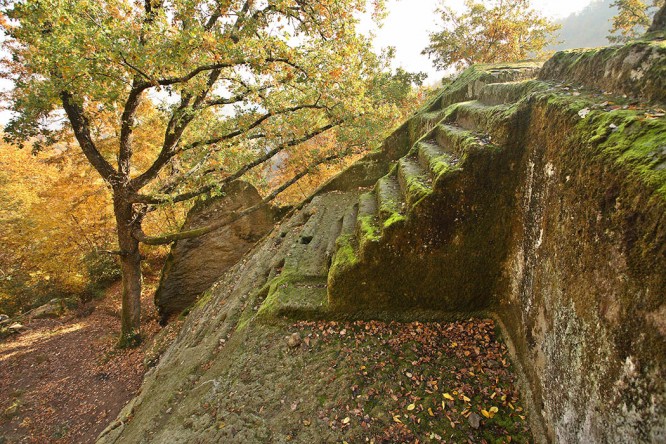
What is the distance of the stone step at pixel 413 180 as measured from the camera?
4582mm

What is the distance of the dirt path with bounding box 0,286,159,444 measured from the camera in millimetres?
7680

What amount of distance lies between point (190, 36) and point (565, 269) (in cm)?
655

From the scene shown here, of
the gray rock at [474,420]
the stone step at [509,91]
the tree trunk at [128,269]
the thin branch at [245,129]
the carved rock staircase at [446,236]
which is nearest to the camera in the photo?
the gray rock at [474,420]

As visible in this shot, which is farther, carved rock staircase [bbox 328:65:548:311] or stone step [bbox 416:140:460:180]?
stone step [bbox 416:140:460:180]

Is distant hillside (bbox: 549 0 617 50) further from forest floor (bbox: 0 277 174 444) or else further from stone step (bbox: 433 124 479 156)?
forest floor (bbox: 0 277 174 444)

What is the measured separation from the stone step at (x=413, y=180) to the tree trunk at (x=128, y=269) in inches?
309

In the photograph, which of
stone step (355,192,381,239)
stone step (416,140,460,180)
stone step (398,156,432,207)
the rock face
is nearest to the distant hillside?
the rock face

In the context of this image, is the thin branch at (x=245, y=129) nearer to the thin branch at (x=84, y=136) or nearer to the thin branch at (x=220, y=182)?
the thin branch at (x=220, y=182)

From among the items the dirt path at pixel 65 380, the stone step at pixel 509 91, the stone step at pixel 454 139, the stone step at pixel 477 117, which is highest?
the stone step at pixel 509 91

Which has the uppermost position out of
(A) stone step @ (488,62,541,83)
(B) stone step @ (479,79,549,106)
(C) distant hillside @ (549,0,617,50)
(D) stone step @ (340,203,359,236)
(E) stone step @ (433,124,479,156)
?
(C) distant hillside @ (549,0,617,50)

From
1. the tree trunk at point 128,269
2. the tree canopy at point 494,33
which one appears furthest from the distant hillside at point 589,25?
the tree trunk at point 128,269

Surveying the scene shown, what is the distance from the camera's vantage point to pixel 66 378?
32.0 ft

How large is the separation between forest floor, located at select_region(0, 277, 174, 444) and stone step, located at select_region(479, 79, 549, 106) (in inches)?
414

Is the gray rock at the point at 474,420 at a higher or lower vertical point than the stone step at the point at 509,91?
lower
